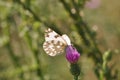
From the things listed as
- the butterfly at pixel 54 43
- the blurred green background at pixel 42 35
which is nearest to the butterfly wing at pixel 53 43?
the butterfly at pixel 54 43

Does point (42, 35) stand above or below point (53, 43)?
above

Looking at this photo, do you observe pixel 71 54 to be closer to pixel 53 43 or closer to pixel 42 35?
pixel 53 43

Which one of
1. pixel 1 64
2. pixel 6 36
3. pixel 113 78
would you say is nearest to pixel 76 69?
pixel 113 78

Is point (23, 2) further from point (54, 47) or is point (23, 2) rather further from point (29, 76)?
point (29, 76)

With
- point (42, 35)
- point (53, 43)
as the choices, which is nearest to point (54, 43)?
point (53, 43)

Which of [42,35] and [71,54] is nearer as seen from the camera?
[71,54]

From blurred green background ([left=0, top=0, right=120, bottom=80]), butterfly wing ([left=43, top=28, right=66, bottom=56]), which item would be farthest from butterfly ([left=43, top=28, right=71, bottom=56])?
blurred green background ([left=0, top=0, right=120, bottom=80])
